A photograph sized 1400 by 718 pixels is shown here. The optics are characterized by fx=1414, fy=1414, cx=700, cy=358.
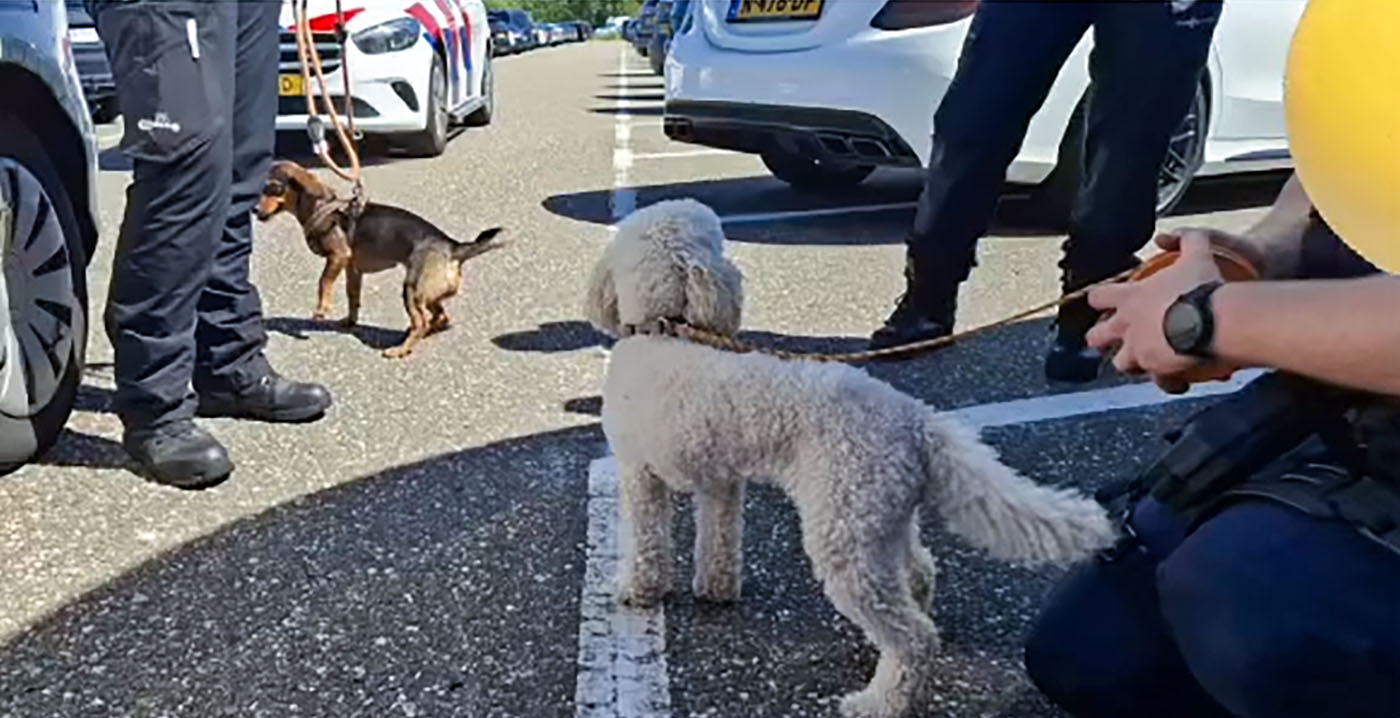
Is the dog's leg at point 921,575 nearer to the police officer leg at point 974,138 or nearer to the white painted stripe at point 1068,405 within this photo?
the white painted stripe at point 1068,405

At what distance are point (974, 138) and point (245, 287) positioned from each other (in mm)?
2116

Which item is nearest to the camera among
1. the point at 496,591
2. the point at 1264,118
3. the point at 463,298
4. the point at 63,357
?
the point at 496,591

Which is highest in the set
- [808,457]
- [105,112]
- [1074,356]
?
[808,457]

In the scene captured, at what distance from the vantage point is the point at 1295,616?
179 centimetres

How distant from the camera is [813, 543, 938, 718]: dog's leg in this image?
7.52 ft

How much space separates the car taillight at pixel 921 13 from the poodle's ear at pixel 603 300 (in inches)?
139

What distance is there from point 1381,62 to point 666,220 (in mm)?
1280

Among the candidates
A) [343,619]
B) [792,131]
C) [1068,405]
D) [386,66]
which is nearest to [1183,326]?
[343,619]

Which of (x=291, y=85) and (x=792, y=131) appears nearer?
(x=792, y=131)

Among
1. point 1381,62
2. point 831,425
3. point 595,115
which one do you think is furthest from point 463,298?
point 595,115

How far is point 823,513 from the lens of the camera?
7.55 feet

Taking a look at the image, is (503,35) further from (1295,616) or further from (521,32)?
(1295,616)

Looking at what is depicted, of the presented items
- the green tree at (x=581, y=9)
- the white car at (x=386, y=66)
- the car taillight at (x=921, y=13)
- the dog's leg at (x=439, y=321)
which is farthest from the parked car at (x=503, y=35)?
the dog's leg at (x=439, y=321)

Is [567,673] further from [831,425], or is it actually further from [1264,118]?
[1264,118]
